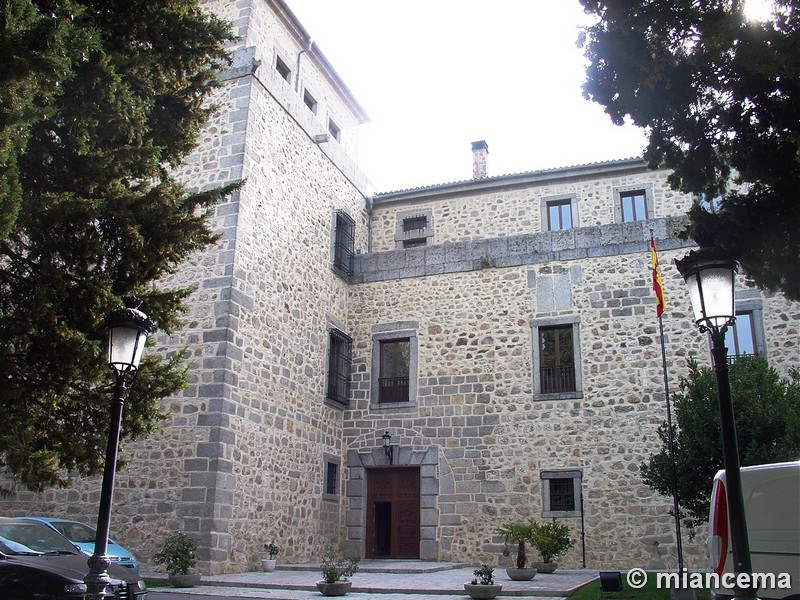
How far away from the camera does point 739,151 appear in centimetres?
703

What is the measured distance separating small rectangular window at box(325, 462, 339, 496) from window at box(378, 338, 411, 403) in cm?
176

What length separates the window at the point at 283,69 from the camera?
53.2 feet

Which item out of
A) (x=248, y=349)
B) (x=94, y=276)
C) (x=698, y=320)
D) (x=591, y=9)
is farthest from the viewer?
(x=248, y=349)

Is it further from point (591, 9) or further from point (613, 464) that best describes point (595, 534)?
point (591, 9)

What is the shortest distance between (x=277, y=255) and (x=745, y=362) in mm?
Result: 8513

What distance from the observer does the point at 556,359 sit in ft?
50.0

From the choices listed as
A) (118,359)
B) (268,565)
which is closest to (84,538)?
(268,565)

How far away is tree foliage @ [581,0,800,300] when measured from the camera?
6.60m

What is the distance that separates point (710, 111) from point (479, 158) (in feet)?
42.6

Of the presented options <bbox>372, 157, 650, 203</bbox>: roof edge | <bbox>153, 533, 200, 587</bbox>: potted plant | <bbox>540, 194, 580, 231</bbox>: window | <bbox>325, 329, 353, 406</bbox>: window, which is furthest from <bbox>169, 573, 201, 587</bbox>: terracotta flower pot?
<bbox>540, 194, 580, 231</bbox>: window

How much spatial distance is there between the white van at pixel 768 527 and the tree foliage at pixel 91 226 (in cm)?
512

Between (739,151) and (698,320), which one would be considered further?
(739,151)

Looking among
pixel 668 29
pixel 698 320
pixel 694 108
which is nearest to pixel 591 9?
pixel 668 29

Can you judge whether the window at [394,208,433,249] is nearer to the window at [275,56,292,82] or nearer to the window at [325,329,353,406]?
the window at [325,329,353,406]
